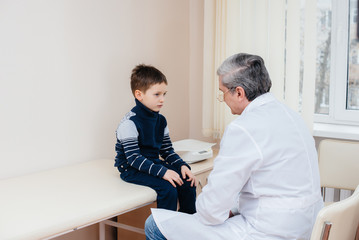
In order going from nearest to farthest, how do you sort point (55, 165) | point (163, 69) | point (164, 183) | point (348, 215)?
point (348, 215) → point (164, 183) → point (55, 165) → point (163, 69)

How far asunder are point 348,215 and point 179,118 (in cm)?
175

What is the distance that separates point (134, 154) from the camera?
1782 mm

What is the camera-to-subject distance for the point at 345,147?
83.5 inches

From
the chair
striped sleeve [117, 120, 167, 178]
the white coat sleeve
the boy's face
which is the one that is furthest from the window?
the white coat sleeve

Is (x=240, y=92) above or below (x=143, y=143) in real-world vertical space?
above

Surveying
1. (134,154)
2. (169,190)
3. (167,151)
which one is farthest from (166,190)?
(167,151)

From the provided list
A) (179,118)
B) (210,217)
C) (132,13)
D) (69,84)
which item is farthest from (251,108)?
(179,118)

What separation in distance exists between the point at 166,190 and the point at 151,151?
0.87ft

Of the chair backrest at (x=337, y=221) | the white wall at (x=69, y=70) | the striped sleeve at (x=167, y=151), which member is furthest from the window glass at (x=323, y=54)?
the chair backrest at (x=337, y=221)

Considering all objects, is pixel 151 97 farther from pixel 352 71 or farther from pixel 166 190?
pixel 352 71

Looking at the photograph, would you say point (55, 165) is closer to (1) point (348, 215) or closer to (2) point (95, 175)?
(2) point (95, 175)

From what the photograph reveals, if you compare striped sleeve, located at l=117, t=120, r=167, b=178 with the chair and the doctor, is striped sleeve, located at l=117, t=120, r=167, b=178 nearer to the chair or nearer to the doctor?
the doctor

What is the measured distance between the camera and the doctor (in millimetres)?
1291

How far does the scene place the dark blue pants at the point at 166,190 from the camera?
172 centimetres
